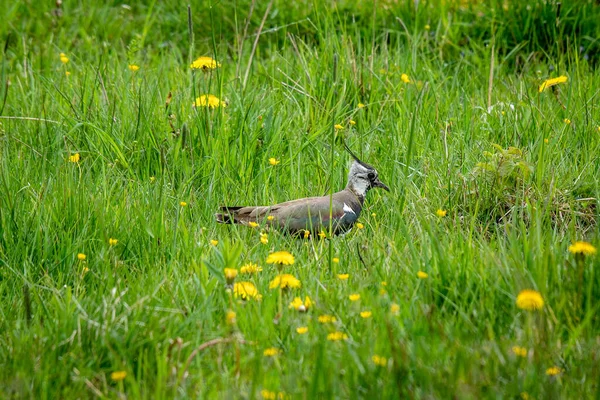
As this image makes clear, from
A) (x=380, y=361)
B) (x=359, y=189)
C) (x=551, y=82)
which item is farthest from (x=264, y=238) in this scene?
(x=551, y=82)

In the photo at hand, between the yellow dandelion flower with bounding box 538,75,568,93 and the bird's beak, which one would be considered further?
the yellow dandelion flower with bounding box 538,75,568,93

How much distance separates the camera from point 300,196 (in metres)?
4.54

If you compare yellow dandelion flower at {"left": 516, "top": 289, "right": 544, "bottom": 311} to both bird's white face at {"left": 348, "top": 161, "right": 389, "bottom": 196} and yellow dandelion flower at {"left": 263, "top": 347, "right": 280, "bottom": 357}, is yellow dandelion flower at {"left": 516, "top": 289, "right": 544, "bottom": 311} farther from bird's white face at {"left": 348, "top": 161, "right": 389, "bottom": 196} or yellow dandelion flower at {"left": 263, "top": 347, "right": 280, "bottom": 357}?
bird's white face at {"left": 348, "top": 161, "right": 389, "bottom": 196}

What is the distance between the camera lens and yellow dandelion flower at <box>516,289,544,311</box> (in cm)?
274

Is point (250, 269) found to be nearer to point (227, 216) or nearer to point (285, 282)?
point (285, 282)

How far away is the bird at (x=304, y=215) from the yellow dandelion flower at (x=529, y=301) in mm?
1402

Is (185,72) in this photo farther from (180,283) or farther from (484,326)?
(484,326)

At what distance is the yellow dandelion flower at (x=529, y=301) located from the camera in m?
2.74

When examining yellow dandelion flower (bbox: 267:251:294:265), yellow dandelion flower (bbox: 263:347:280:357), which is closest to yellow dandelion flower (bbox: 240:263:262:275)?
yellow dandelion flower (bbox: 267:251:294:265)

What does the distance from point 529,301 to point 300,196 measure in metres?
1.96

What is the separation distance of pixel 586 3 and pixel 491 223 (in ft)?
8.78

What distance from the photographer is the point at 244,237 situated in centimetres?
393

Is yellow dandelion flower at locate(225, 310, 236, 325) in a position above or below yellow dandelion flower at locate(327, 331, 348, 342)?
above

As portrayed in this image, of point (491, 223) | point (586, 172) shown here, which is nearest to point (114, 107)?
point (491, 223)
